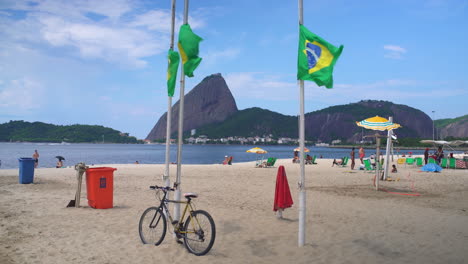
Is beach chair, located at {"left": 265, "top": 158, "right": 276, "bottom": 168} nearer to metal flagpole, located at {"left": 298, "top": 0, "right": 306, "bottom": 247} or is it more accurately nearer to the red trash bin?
the red trash bin

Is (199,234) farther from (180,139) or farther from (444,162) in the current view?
(444,162)

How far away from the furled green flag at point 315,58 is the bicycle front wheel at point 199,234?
2761 mm

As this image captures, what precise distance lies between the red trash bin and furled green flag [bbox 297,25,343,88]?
5.45 m

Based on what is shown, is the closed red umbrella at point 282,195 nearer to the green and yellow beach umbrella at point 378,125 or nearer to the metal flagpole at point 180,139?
the metal flagpole at point 180,139

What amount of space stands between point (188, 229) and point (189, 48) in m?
3.01

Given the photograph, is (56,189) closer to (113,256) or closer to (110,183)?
(110,183)

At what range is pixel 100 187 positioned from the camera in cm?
863

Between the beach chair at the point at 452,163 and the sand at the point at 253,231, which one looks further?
the beach chair at the point at 452,163

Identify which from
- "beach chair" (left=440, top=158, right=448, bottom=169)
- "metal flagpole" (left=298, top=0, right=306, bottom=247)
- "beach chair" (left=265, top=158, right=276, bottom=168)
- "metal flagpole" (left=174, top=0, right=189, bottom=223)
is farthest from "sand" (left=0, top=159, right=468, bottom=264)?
"beach chair" (left=440, top=158, right=448, bottom=169)

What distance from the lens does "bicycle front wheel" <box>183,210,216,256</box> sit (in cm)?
521

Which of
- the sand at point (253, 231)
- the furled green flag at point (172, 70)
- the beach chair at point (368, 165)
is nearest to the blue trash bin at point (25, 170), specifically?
the sand at point (253, 231)

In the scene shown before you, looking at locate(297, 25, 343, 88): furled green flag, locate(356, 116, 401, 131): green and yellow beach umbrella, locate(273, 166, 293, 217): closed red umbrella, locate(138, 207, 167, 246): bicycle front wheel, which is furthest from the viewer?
locate(356, 116, 401, 131): green and yellow beach umbrella

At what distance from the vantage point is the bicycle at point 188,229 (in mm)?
5227

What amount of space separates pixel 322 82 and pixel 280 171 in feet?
8.68
